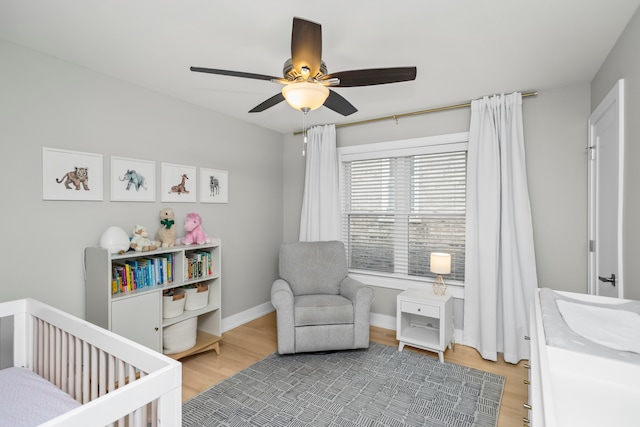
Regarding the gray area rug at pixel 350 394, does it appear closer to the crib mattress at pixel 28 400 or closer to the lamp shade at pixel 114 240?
the crib mattress at pixel 28 400

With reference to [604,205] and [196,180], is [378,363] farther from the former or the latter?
[196,180]

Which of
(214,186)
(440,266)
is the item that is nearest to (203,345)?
(214,186)

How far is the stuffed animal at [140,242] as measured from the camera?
246cm

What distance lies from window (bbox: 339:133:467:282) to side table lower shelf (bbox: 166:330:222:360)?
5.78ft

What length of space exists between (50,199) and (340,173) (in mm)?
2745

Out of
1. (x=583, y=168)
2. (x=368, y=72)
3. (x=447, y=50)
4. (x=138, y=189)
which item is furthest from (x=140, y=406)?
(x=583, y=168)

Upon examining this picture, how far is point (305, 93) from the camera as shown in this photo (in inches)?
65.4

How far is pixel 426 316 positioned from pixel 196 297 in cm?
217

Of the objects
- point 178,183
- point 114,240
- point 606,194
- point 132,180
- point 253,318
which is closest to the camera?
point 606,194

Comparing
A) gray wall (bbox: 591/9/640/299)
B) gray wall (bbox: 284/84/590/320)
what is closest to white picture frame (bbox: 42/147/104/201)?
gray wall (bbox: 591/9/640/299)

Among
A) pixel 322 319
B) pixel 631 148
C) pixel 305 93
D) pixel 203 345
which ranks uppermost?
pixel 305 93

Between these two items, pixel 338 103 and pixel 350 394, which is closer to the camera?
pixel 338 103

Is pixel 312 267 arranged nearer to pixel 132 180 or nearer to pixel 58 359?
pixel 132 180

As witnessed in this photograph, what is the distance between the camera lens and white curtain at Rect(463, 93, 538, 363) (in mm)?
2752
